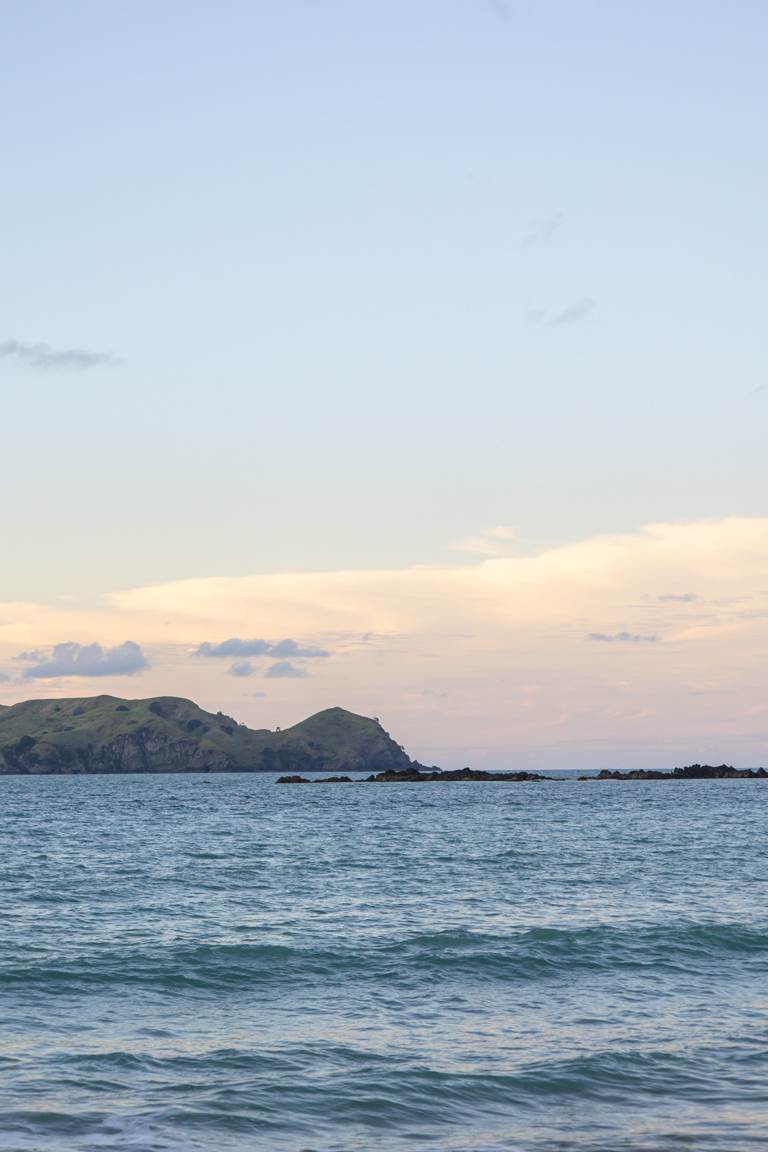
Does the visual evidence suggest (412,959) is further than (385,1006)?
Yes

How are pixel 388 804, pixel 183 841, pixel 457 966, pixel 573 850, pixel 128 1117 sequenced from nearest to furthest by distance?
pixel 128 1117 < pixel 457 966 < pixel 573 850 < pixel 183 841 < pixel 388 804

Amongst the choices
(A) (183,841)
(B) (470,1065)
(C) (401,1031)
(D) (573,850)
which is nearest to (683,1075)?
(B) (470,1065)

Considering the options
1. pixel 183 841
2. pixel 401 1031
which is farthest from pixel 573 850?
pixel 401 1031

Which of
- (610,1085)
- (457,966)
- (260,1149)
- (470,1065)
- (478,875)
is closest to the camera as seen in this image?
(260,1149)

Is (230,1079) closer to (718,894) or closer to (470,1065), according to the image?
(470,1065)

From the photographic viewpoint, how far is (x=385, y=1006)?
97.3ft

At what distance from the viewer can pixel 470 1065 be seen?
23859 millimetres

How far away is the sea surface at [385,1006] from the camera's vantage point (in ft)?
66.0

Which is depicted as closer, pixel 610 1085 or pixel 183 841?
pixel 610 1085

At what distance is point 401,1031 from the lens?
27.0 m

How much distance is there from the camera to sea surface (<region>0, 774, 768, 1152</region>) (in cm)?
2012

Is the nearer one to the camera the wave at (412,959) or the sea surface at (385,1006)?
the sea surface at (385,1006)

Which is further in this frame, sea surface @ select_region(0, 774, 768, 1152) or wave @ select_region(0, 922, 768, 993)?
wave @ select_region(0, 922, 768, 993)

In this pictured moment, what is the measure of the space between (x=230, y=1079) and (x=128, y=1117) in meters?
3.11
